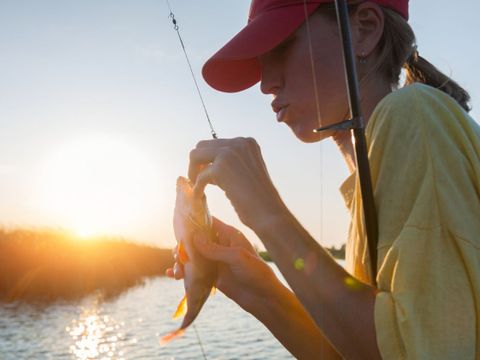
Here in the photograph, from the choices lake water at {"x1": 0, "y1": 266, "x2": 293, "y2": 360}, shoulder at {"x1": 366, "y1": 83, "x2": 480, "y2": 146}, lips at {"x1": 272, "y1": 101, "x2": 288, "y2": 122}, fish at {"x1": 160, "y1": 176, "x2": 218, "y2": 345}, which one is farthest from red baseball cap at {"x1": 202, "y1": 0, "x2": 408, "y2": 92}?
lake water at {"x1": 0, "y1": 266, "x2": 293, "y2": 360}

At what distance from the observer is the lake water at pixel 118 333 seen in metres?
18.1

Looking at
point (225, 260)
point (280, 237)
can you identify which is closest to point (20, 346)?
point (225, 260)

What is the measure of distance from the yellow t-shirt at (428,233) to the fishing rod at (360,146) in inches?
1.2

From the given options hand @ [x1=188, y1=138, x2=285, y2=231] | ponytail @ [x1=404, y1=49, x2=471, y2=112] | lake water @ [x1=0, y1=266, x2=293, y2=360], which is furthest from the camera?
lake water @ [x1=0, y1=266, x2=293, y2=360]

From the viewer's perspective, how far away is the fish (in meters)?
2.80

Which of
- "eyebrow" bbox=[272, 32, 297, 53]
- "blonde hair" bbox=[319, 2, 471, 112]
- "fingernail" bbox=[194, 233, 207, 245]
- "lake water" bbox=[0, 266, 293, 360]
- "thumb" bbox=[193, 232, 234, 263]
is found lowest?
"lake water" bbox=[0, 266, 293, 360]

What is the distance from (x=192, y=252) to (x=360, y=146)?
1.40m

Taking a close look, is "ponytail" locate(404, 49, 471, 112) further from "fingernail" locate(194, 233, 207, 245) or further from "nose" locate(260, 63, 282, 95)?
"fingernail" locate(194, 233, 207, 245)

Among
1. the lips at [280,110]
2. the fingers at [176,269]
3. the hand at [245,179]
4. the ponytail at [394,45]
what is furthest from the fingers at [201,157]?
the fingers at [176,269]

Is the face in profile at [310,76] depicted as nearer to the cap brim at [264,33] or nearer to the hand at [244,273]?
the cap brim at [264,33]

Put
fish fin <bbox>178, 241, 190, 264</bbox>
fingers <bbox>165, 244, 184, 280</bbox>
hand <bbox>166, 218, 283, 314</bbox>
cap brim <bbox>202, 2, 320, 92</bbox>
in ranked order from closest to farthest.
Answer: cap brim <bbox>202, 2, 320, 92</bbox> < hand <bbox>166, 218, 283, 314</bbox> < fish fin <bbox>178, 241, 190, 264</bbox> < fingers <bbox>165, 244, 184, 280</bbox>

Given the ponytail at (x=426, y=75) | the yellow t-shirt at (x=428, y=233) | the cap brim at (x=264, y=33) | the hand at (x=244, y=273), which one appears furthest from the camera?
the hand at (x=244, y=273)

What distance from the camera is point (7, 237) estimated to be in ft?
80.2

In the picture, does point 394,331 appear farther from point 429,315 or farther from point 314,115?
point 314,115
